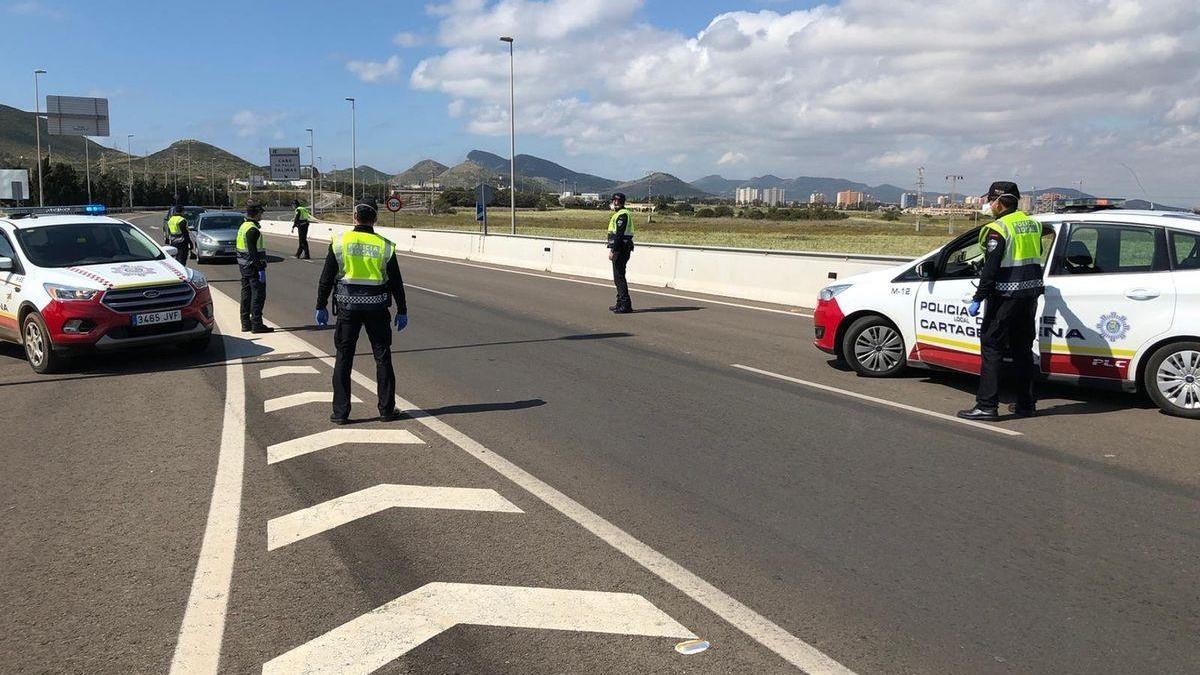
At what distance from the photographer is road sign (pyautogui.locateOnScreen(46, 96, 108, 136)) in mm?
51562

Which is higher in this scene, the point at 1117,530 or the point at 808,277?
the point at 808,277

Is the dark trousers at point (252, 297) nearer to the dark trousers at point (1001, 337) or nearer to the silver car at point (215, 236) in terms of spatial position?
the dark trousers at point (1001, 337)

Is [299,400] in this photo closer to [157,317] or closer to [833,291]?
[157,317]

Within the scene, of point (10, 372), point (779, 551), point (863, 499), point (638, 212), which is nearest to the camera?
point (779, 551)

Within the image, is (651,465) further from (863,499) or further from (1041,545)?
(1041,545)

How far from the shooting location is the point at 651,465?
603cm

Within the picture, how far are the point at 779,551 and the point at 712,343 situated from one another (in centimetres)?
690

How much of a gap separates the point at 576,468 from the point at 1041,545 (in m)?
2.81

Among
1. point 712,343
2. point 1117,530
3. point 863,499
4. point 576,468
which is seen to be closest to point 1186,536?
point 1117,530

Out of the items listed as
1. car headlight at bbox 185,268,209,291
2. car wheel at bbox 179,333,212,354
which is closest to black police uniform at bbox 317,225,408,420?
car headlight at bbox 185,268,209,291

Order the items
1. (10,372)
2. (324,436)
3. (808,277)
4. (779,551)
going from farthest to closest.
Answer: (808,277) → (10,372) → (324,436) → (779,551)

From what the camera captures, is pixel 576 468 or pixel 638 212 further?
pixel 638 212

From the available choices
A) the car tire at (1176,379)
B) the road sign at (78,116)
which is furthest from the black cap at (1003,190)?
the road sign at (78,116)

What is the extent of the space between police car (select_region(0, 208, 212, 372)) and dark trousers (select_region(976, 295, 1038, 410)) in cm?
817
